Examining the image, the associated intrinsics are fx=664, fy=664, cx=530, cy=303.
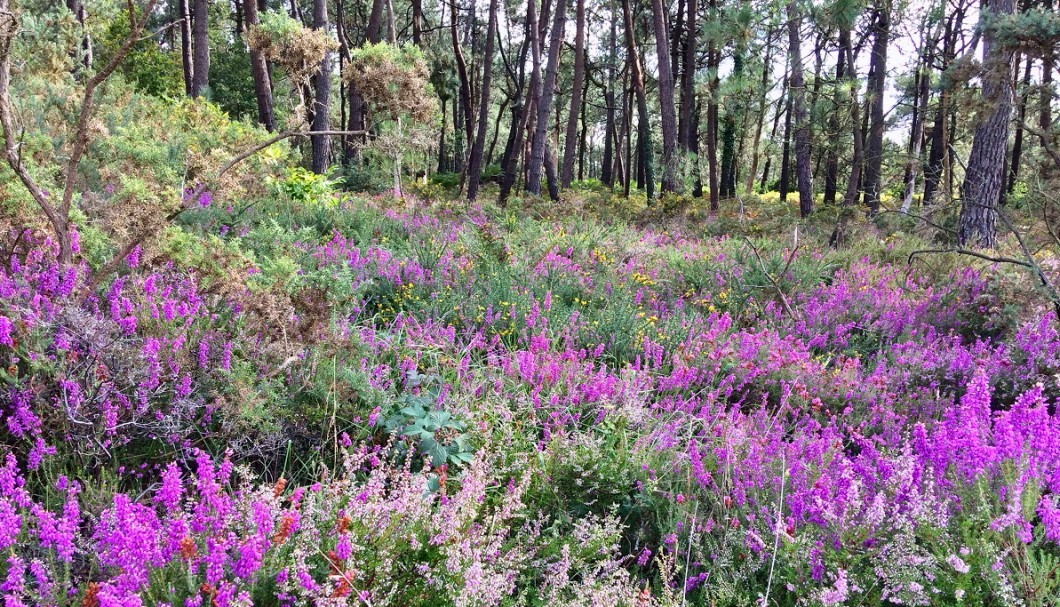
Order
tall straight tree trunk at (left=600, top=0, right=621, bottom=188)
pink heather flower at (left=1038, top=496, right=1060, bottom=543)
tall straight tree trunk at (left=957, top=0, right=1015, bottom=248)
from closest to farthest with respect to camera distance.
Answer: pink heather flower at (left=1038, top=496, right=1060, bottom=543)
tall straight tree trunk at (left=957, top=0, right=1015, bottom=248)
tall straight tree trunk at (left=600, top=0, right=621, bottom=188)

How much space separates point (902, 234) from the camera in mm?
11344

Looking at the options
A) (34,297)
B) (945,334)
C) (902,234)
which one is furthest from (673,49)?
(34,297)

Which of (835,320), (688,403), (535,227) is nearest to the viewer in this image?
(688,403)

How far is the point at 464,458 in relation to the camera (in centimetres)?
263

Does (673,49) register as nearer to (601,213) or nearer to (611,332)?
(601,213)

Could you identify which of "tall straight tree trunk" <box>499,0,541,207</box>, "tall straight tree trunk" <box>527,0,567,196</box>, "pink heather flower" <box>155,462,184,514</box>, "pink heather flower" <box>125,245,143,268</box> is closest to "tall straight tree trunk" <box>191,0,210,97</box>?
"tall straight tree trunk" <box>499,0,541,207</box>

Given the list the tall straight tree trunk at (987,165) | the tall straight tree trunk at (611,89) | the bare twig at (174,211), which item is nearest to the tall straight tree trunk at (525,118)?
the tall straight tree trunk at (987,165)

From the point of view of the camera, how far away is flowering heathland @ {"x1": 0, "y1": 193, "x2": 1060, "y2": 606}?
190 centimetres

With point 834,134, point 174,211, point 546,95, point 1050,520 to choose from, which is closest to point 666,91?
point 546,95

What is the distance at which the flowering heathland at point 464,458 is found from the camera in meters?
1.90

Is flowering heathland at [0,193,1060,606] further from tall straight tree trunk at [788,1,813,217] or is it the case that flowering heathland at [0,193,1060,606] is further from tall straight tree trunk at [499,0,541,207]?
tall straight tree trunk at [499,0,541,207]

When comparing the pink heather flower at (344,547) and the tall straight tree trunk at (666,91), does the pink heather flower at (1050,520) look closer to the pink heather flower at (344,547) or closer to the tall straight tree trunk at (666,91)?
the pink heather flower at (344,547)

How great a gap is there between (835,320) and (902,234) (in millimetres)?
6696

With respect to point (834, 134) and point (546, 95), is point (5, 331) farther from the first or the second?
point (546, 95)
